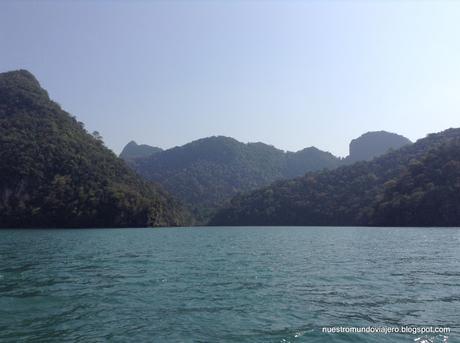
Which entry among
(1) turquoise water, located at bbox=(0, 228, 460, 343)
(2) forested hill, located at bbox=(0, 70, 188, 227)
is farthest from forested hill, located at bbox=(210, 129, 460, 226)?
(1) turquoise water, located at bbox=(0, 228, 460, 343)

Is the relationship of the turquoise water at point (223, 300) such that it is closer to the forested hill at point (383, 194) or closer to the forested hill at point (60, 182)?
the forested hill at point (383, 194)

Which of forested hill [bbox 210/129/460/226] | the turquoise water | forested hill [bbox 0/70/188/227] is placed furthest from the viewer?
forested hill [bbox 0/70/188/227]

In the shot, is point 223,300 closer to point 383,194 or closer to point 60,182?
point 383,194

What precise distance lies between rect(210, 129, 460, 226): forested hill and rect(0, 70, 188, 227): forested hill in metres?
48.8

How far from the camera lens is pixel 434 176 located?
120m

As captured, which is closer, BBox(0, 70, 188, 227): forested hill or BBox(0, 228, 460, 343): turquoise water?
BBox(0, 228, 460, 343): turquoise water

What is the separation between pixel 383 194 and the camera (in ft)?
451

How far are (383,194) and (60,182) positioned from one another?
11062cm

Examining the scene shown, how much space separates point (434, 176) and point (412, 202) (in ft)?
32.5

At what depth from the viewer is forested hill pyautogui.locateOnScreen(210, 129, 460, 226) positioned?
115125mm

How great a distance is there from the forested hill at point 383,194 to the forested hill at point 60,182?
4878cm

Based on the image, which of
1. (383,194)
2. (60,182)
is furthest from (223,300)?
(60,182)

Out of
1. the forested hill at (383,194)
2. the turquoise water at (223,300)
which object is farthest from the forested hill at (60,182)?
the turquoise water at (223,300)

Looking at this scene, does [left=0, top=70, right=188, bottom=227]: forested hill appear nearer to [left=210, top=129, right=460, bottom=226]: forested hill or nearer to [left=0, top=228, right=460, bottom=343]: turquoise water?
[left=210, top=129, right=460, bottom=226]: forested hill
